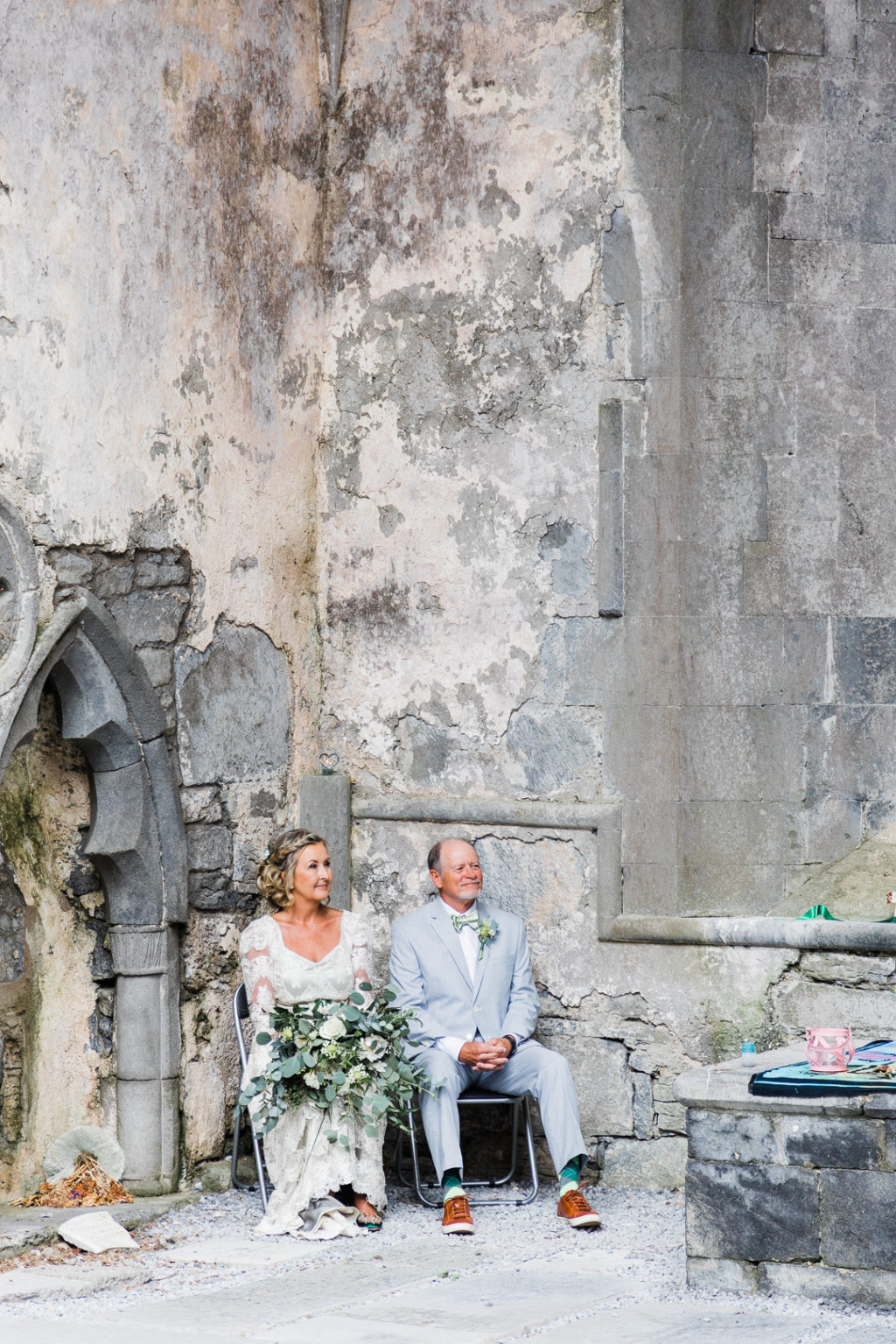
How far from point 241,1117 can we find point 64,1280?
1457 millimetres

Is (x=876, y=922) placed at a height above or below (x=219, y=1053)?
above

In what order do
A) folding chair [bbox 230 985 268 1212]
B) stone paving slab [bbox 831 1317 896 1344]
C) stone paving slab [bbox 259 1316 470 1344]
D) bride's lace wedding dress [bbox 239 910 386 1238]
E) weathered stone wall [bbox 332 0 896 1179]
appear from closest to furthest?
stone paving slab [bbox 831 1317 896 1344] → stone paving slab [bbox 259 1316 470 1344] → bride's lace wedding dress [bbox 239 910 386 1238] → folding chair [bbox 230 985 268 1212] → weathered stone wall [bbox 332 0 896 1179]

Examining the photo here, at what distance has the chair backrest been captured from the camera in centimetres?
648

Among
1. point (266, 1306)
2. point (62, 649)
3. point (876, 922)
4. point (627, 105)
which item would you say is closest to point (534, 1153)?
point (876, 922)

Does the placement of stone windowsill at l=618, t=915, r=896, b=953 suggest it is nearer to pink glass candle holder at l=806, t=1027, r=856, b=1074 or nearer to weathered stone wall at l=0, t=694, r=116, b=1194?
pink glass candle holder at l=806, t=1027, r=856, b=1074

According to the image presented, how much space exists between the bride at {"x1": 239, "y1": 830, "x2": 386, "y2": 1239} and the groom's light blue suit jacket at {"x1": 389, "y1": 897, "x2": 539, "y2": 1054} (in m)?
0.20

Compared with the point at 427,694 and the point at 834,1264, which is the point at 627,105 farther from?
the point at 834,1264

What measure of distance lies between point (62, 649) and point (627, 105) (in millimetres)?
2836

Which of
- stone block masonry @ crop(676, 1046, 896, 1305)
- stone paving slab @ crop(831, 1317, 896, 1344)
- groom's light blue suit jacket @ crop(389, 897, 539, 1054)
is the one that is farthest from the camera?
→ groom's light blue suit jacket @ crop(389, 897, 539, 1054)

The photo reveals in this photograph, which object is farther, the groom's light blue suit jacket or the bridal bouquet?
the groom's light blue suit jacket

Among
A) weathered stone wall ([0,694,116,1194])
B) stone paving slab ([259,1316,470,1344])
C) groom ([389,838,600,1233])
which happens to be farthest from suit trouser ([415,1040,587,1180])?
stone paving slab ([259,1316,470,1344])

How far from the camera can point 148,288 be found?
6461 mm

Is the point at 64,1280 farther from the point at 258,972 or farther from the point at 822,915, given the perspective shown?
the point at 822,915

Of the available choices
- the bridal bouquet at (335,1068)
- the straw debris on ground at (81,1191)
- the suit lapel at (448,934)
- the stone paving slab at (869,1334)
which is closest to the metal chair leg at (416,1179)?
the bridal bouquet at (335,1068)
